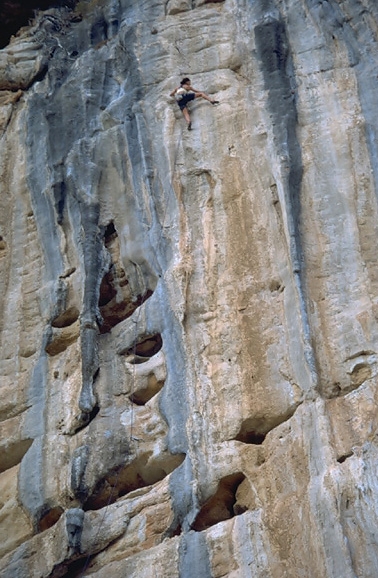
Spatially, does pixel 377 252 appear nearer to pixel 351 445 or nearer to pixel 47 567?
pixel 351 445

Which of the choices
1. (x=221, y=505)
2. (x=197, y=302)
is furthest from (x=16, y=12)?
(x=221, y=505)

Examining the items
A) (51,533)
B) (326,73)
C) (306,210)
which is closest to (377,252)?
(306,210)

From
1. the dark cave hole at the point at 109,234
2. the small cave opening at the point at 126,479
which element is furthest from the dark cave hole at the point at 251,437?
the dark cave hole at the point at 109,234

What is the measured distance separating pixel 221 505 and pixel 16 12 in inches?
362

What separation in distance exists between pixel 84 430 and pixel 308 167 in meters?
3.69

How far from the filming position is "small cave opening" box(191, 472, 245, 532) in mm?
10414

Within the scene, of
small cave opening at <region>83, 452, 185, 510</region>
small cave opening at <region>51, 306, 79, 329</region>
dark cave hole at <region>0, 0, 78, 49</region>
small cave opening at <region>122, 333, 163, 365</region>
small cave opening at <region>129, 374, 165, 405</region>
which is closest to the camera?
small cave opening at <region>83, 452, 185, 510</region>

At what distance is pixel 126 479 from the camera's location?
444 inches

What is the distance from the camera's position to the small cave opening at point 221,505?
10414 millimetres

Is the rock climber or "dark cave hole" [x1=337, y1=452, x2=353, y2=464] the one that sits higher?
the rock climber

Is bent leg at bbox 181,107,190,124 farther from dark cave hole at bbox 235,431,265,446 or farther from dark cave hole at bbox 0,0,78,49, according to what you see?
dark cave hole at bbox 0,0,78,49

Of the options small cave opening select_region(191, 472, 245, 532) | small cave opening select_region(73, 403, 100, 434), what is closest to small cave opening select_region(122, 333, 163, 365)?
small cave opening select_region(73, 403, 100, 434)

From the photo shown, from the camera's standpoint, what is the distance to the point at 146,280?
12.2 meters

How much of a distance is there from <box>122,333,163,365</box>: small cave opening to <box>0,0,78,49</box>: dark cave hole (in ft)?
21.3
